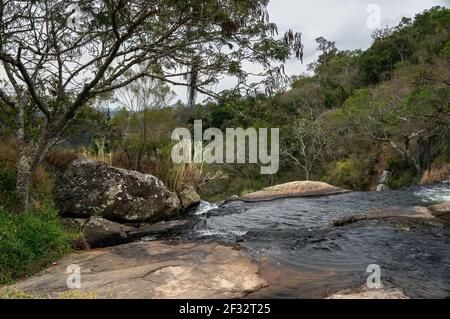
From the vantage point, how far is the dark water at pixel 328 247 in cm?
389

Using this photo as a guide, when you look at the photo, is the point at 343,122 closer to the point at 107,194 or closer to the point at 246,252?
the point at 107,194

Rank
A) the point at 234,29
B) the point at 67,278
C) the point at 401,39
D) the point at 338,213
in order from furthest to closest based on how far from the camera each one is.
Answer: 1. the point at 401,39
2. the point at 338,213
3. the point at 234,29
4. the point at 67,278

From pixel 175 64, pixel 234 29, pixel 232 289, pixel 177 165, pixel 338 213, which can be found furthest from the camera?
pixel 177 165

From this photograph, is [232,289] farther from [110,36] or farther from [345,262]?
[110,36]

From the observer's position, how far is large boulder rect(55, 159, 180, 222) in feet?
24.3

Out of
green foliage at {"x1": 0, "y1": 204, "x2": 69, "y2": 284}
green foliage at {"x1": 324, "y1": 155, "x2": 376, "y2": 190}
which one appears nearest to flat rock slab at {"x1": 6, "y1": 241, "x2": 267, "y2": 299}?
green foliage at {"x1": 0, "y1": 204, "x2": 69, "y2": 284}

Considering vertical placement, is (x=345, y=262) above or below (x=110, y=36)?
below

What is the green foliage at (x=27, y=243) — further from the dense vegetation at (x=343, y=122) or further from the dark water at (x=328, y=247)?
the dense vegetation at (x=343, y=122)

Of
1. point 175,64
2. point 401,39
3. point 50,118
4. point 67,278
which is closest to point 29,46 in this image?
point 50,118

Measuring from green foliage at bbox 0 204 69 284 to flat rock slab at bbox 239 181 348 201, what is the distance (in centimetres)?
617

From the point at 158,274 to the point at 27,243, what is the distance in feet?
6.75

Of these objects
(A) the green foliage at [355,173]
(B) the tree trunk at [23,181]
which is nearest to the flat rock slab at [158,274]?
(B) the tree trunk at [23,181]
